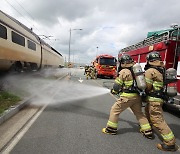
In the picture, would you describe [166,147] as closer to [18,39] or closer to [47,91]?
[47,91]

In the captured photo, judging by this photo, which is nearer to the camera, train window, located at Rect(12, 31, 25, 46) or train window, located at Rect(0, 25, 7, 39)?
train window, located at Rect(0, 25, 7, 39)

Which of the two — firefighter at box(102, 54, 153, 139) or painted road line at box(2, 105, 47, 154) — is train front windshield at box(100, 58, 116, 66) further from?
firefighter at box(102, 54, 153, 139)

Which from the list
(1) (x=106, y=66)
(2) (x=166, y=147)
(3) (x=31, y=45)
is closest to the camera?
(2) (x=166, y=147)

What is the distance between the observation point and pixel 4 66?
38.8 ft

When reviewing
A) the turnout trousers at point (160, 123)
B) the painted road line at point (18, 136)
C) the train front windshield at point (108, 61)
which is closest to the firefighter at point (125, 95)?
the turnout trousers at point (160, 123)

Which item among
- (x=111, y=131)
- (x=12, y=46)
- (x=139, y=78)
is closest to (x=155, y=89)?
(x=139, y=78)

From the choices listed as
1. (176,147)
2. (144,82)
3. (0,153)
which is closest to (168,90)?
(144,82)

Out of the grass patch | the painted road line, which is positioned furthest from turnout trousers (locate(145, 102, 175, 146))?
the grass patch

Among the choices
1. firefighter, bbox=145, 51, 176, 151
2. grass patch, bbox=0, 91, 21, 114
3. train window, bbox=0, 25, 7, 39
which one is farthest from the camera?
train window, bbox=0, 25, 7, 39

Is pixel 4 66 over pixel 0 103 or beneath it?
over

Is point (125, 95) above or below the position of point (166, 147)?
above

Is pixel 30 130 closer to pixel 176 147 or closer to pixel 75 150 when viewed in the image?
pixel 75 150

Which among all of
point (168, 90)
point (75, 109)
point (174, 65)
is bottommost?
point (75, 109)

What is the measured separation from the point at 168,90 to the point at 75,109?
12.2 feet
